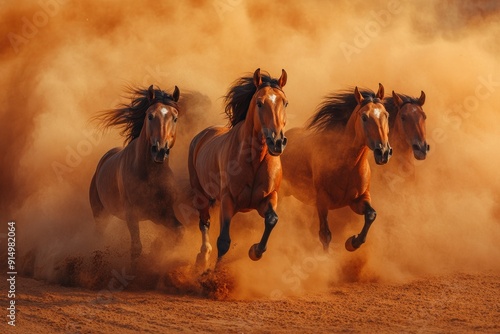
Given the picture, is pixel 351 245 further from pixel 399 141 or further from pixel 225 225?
pixel 399 141

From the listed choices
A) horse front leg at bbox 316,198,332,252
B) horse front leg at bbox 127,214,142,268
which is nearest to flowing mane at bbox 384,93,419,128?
horse front leg at bbox 316,198,332,252

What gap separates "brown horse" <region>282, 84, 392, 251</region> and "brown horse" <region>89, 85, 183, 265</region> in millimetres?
1750

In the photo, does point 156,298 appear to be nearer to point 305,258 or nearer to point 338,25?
point 305,258

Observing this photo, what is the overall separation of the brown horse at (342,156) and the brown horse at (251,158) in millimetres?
1091

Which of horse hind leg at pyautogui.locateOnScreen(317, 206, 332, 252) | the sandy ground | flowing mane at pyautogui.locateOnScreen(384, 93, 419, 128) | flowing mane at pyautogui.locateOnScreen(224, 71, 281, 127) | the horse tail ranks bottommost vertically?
the sandy ground

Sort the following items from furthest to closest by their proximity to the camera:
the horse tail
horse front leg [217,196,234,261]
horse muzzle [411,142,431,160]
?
the horse tail < horse muzzle [411,142,431,160] < horse front leg [217,196,234,261]

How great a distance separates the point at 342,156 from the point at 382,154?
0.89 metres

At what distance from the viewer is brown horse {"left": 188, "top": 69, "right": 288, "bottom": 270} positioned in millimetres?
8953

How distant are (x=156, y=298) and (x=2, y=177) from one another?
7527 mm

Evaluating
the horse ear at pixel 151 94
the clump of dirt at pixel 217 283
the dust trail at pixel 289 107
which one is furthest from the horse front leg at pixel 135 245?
the horse ear at pixel 151 94

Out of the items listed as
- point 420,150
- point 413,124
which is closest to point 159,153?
point 420,150

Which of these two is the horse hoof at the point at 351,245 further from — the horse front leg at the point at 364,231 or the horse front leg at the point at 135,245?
the horse front leg at the point at 135,245

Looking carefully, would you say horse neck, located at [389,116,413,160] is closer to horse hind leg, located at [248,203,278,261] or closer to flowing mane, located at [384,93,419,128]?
flowing mane, located at [384,93,419,128]

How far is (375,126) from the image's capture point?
966 centimetres
